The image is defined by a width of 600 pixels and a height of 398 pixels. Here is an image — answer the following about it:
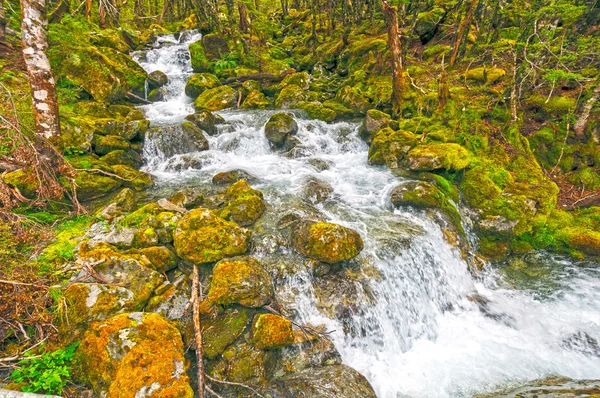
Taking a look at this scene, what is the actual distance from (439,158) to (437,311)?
451 cm

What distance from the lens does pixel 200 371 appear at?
148 inches

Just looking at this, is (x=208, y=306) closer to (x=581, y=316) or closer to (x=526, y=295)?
(x=526, y=295)

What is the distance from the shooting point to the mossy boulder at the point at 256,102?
598 inches

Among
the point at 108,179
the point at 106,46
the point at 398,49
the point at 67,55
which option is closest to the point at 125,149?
the point at 108,179

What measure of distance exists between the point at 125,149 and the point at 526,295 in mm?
12250

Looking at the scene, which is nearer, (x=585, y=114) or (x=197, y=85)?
(x=585, y=114)

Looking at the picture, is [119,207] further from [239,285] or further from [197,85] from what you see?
[197,85]

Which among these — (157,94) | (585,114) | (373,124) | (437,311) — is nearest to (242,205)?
(437,311)

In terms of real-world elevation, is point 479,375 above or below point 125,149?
below

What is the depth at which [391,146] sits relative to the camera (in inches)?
393

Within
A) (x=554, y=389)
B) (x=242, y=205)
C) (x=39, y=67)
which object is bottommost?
(x=554, y=389)

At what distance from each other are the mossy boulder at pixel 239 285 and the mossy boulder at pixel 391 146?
264 inches

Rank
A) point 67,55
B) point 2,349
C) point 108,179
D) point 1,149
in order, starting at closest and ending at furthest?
1. point 2,349
2. point 1,149
3. point 108,179
4. point 67,55

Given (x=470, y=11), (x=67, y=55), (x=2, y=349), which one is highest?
(x=470, y=11)
